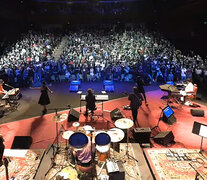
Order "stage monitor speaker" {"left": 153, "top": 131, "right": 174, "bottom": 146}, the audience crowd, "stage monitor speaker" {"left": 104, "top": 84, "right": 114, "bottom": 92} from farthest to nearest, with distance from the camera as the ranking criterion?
the audience crowd, "stage monitor speaker" {"left": 104, "top": 84, "right": 114, "bottom": 92}, "stage monitor speaker" {"left": 153, "top": 131, "right": 174, "bottom": 146}

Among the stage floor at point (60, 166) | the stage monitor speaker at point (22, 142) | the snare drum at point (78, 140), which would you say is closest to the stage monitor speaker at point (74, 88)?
the stage monitor speaker at point (22, 142)

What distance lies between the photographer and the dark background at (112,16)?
62.7 feet

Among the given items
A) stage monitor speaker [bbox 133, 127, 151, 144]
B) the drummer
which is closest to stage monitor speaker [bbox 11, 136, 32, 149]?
the drummer

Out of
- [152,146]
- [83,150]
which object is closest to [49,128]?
[83,150]

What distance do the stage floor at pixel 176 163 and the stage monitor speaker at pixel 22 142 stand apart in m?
4.11

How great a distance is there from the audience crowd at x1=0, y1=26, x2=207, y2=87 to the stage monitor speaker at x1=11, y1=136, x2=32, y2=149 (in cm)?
709

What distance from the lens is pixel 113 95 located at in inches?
452

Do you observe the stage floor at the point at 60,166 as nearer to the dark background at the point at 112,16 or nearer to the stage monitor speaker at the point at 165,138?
the stage monitor speaker at the point at 165,138

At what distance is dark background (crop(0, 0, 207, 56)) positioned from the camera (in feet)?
62.7

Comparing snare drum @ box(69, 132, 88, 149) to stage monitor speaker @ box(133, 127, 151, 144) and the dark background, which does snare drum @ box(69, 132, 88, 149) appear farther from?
the dark background

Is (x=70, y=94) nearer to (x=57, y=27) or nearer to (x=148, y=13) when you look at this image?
(x=57, y=27)

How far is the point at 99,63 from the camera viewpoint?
14.5 metres

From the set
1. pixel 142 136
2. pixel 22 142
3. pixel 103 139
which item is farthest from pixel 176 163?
pixel 22 142

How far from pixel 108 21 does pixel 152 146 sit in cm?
2044
